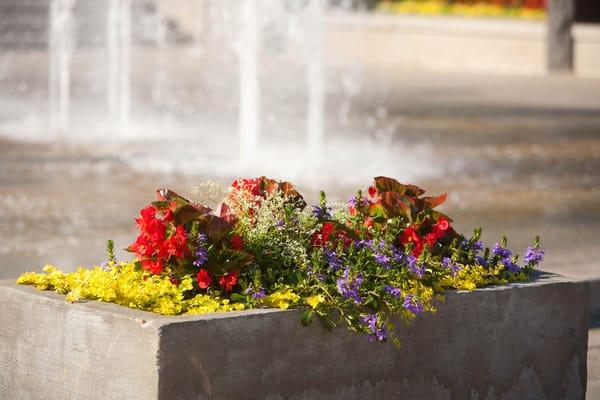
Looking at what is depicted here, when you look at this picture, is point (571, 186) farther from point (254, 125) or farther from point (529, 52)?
point (529, 52)

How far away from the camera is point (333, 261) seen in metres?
4.59

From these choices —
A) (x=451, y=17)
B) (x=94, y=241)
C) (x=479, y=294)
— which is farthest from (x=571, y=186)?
(x=451, y=17)

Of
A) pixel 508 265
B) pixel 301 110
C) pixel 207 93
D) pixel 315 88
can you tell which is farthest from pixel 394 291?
pixel 315 88

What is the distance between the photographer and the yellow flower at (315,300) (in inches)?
169

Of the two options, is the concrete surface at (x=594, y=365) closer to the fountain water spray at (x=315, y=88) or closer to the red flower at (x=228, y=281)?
the red flower at (x=228, y=281)

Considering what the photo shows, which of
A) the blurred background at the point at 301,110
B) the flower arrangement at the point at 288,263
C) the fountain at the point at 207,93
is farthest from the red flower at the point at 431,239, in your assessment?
the fountain at the point at 207,93

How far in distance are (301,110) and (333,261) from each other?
1360 centimetres

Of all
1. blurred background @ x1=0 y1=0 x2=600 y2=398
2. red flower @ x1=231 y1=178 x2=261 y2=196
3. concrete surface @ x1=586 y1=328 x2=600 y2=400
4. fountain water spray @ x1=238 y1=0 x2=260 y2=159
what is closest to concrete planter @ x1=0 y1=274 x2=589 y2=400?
concrete surface @ x1=586 y1=328 x2=600 y2=400

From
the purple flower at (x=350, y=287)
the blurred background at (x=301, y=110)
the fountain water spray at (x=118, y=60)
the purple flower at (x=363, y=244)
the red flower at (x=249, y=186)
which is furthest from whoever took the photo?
the fountain water spray at (x=118, y=60)

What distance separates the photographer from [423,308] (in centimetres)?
453

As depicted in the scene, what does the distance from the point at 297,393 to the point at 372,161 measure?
27.7 ft

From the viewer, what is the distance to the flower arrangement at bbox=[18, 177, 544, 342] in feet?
14.3

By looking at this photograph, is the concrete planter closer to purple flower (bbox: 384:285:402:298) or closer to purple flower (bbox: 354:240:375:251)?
purple flower (bbox: 384:285:402:298)

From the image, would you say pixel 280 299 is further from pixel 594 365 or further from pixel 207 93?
pixel 207 93
